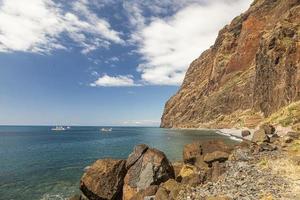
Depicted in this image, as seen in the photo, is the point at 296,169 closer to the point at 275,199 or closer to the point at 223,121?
the point at 275,199

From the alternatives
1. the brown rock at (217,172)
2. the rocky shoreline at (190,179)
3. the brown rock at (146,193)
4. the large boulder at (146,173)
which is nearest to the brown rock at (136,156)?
the rocky shoreline at (190,179)

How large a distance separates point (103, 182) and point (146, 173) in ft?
11.8

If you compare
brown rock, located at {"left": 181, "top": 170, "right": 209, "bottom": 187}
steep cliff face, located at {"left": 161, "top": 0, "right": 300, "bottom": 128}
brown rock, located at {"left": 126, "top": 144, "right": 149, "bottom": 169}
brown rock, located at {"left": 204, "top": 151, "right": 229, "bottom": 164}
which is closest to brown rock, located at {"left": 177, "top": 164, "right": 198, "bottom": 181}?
brown rock, located at {"left": 204, "top": 151, "right": 229, "bottom": 164}

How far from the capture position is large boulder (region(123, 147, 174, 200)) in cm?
2438

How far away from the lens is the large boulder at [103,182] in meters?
24.3

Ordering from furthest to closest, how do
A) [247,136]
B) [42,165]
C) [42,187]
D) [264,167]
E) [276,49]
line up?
[276,49], [247,136], [42,165], [42,187], [264,167]

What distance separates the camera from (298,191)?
1783 cm

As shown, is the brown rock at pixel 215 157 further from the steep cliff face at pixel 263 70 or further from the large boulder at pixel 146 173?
the steep cliff face at pixel 263 70

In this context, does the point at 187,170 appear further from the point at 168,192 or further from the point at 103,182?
the point at 103,182

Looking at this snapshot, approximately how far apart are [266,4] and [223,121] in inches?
3104

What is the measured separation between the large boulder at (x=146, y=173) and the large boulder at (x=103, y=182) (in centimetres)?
74

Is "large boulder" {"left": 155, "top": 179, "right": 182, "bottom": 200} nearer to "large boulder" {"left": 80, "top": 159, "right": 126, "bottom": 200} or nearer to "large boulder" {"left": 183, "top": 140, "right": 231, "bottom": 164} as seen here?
"large boulder" {"left": 80, "top": 159, "right": 126, "bottom": 200}

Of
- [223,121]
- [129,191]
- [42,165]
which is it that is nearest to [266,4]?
[223,121]

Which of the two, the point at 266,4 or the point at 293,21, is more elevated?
the point at 266,4
